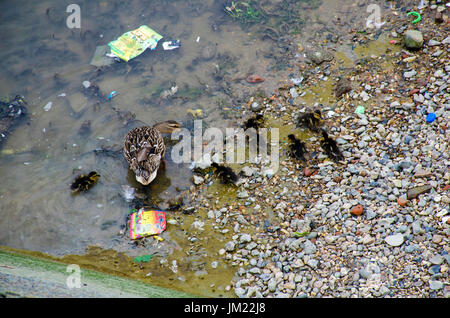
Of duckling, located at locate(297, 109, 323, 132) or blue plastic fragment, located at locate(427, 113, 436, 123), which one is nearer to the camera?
blue plastic fragment, located at locate(427, 113, 436, 123)

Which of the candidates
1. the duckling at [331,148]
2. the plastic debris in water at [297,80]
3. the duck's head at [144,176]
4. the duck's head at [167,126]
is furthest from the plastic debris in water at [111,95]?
the duckling at [331,148]

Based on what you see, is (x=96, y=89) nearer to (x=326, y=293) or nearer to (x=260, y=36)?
(x=260, y=36)

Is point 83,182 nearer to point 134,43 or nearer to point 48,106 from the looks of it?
point 48,106

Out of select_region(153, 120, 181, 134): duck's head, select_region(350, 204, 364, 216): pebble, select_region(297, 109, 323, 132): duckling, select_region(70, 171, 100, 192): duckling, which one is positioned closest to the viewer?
select_region(350, 204, 364, 216): pebble

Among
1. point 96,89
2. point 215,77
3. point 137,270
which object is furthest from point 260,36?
point 137,270

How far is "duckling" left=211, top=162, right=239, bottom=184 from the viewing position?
5.68 m

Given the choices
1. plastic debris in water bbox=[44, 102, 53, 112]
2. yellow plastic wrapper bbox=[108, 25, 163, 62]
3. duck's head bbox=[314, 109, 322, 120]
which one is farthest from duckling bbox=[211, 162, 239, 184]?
plastic debris in water bbox=[44, 102, 53, 112]

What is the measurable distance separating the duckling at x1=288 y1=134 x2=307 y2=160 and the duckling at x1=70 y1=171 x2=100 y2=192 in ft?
11.0

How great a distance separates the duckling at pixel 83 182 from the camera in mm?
5863

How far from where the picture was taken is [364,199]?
4.88 meters

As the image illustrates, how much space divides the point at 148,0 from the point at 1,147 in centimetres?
501
